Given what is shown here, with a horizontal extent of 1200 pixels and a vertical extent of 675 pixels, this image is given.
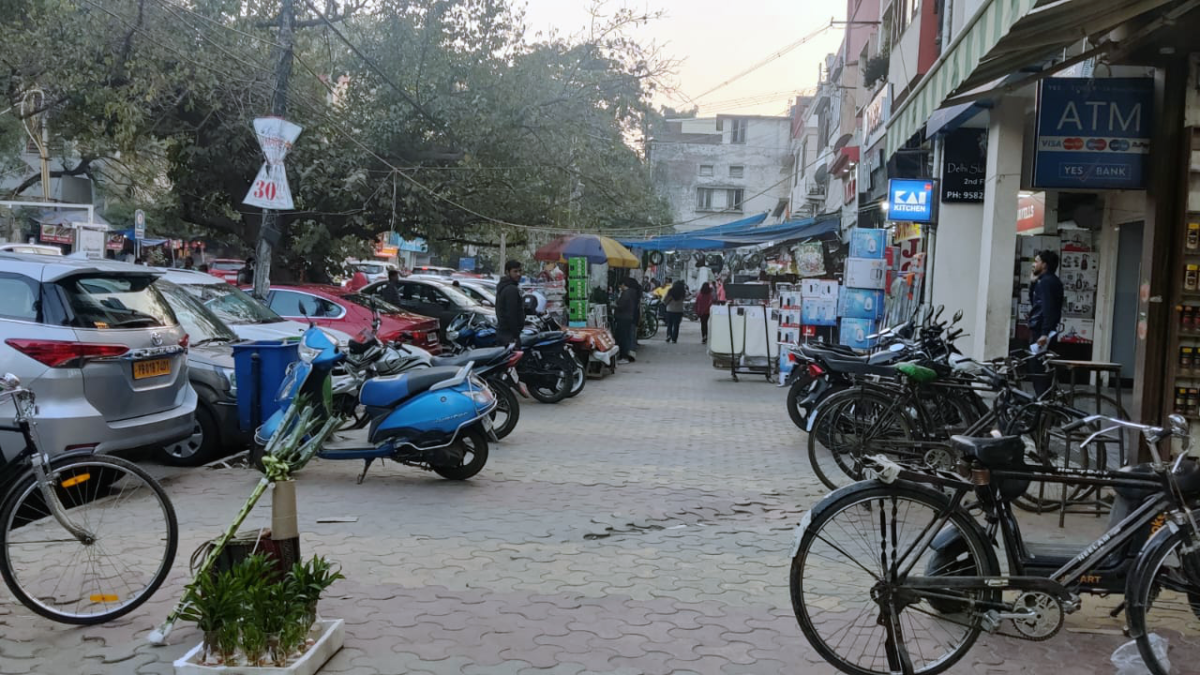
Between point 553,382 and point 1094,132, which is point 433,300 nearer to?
point 553,382

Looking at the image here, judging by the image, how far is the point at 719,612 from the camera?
181 inches

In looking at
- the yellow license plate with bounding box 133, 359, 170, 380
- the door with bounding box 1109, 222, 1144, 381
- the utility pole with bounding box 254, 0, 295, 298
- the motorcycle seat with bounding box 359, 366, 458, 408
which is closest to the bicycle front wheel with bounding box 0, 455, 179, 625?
the yellow license plate with bounding box 133, 359, 170, 380

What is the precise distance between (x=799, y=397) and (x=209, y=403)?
568cm

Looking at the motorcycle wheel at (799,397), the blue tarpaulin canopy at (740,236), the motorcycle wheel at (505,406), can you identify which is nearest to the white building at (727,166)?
the blue tarpaulin canopy at (740,236)

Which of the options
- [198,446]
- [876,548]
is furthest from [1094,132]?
[198,446]

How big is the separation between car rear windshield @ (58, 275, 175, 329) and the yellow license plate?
271 millimetres

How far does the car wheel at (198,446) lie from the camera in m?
7.95

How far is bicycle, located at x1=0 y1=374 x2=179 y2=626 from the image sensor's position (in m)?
4.20

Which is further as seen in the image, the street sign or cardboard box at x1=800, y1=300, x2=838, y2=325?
cardboard box at x1=800, y1=300, x2=838, y2=325

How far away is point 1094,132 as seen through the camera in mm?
7000

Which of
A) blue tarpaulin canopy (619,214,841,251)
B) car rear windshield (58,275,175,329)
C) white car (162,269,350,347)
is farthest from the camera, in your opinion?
blue tarpaulin canopy (619,214,841,251)

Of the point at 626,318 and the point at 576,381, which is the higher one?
the point at 626,318

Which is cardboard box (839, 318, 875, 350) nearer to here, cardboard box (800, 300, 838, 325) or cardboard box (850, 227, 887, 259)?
cardboard box (800, 300, 838, 325)

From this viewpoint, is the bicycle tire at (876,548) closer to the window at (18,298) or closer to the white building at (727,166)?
the window at (18,298)
